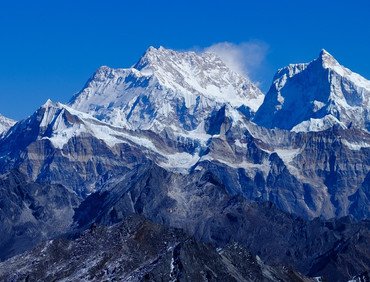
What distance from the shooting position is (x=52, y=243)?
654ft

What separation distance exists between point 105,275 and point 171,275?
10633 mm

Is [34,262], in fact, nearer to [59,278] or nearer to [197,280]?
[59,278]

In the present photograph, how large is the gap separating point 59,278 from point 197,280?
72.3 feet

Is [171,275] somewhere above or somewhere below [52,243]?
below

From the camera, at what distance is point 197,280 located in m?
185

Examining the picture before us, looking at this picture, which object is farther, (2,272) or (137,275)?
(2,272)

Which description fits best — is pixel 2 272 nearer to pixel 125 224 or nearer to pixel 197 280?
pixel 125 224

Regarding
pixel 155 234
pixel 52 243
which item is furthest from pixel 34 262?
pixel 155 234

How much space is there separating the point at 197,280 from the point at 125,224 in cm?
1962

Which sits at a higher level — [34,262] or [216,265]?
[34,262]

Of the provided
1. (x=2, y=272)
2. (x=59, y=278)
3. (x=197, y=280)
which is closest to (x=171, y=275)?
(x=197, y=280)

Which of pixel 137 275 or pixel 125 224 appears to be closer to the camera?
pixel 137 275

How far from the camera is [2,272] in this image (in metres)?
197

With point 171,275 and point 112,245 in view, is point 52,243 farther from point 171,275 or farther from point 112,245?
point 171,275
